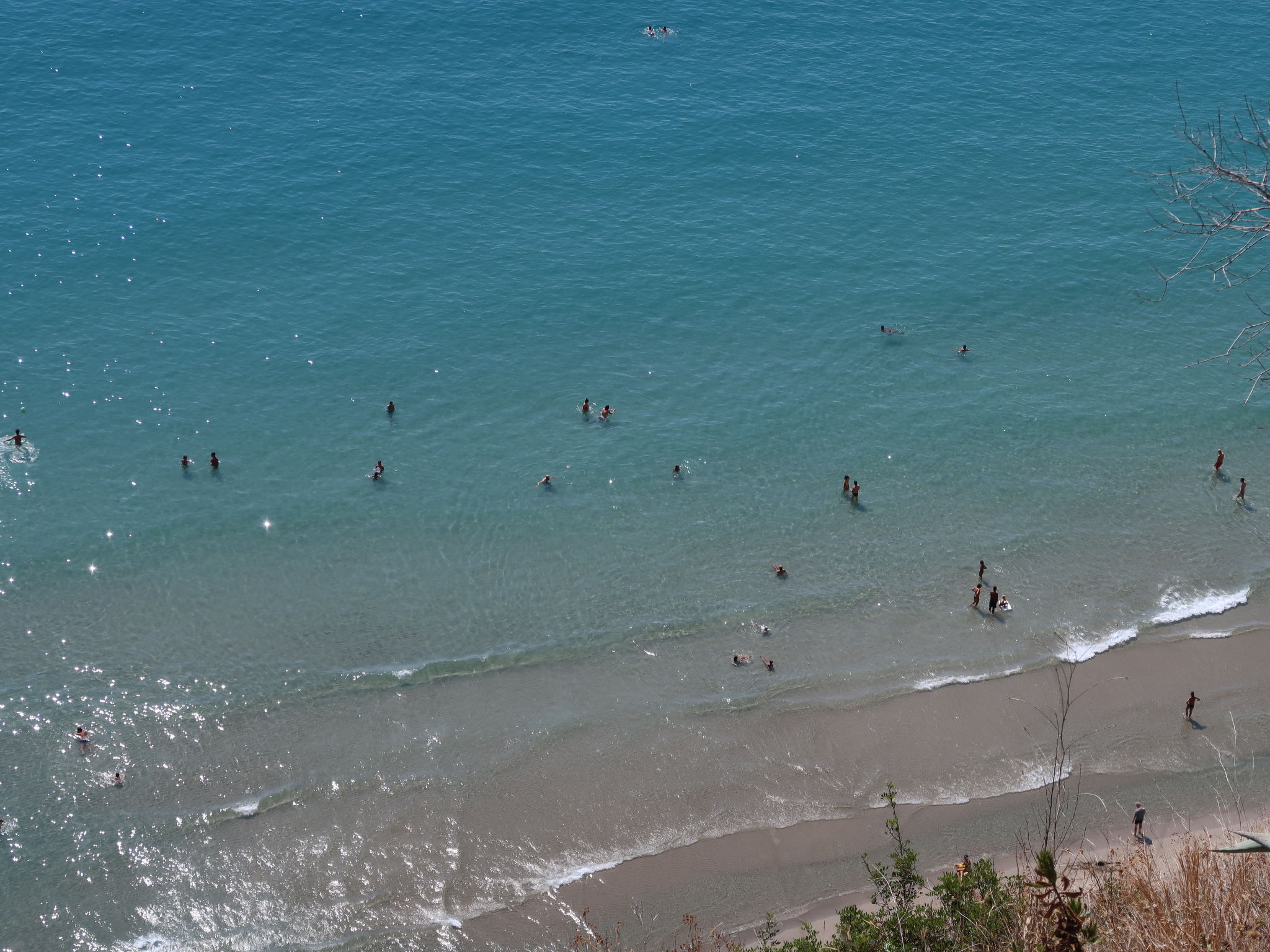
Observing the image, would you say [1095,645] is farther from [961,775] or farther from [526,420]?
[526,420]

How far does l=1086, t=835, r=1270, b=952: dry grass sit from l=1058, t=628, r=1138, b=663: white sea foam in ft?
67.1

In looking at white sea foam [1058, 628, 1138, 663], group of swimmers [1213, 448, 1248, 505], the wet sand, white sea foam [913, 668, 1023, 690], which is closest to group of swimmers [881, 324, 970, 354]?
group of swimmers [1213, 448, 1248, 505]

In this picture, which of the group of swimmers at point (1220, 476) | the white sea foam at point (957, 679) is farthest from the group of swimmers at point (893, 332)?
the white sea foam at point (957, 679)

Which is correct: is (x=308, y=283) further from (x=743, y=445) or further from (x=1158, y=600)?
(x=1158, y=600)

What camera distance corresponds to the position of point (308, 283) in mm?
50469

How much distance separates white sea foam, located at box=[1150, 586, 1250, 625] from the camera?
35062mm

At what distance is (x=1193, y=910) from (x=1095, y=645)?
2323cm

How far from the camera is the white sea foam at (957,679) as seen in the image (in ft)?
108

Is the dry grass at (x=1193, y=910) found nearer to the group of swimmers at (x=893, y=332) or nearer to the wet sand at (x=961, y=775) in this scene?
the wet sand at (x=961, y=775)

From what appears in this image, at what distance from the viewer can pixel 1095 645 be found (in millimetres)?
34031

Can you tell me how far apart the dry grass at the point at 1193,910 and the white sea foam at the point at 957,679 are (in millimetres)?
19018

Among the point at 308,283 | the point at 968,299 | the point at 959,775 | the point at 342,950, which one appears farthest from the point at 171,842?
the point at 968,299

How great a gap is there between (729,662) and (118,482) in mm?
23312

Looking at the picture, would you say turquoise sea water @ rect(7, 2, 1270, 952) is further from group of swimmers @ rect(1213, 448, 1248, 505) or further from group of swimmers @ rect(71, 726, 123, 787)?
group of swimmers @ rect(1213, 448, 1248, 505)
